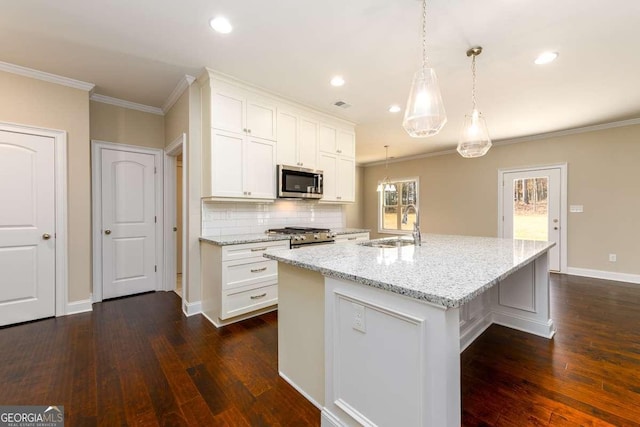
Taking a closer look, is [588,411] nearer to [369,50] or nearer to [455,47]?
[455,47]

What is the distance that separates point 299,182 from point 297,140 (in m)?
0.59

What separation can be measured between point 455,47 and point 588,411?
277 cm

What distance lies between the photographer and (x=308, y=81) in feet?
10.2

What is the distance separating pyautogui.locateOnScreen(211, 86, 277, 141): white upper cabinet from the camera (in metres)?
2.96

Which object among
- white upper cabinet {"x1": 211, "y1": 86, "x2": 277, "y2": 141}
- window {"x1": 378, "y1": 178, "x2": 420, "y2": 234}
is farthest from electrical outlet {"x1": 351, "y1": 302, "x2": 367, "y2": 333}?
window {"x1": 378, "y1": 178, "x2": 420, "y2": 234}

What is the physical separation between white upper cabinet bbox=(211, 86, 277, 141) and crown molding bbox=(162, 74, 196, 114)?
368mm

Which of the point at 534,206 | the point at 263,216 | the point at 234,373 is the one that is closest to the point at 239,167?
the point at 263,216

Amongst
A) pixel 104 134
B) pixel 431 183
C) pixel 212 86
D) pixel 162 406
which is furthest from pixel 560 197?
pixel 104 134

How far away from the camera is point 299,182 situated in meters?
3.70

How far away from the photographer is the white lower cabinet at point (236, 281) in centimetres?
270

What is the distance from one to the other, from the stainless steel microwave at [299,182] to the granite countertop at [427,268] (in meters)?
1.77

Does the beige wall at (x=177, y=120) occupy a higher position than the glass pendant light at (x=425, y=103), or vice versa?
the beige wall at (x=177, y=120)

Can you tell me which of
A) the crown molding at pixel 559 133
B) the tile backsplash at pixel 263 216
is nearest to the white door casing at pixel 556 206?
the crown molding at pixel 559 133

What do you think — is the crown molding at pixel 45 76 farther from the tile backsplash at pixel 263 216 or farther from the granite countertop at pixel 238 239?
the granite countertop at pixel 238 239
